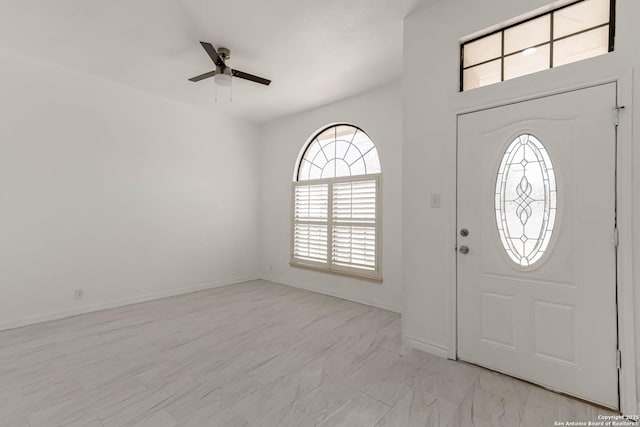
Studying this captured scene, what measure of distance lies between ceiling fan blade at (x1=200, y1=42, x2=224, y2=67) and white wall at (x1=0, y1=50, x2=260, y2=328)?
76.4 inches

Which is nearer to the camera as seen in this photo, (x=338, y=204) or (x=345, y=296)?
(x=345, y=296)

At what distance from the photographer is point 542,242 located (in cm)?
214

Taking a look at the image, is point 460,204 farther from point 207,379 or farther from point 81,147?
point 81,147

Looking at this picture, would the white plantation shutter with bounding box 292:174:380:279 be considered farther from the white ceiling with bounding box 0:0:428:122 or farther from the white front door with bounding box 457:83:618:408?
the white front door with bounding box 457:83:618:408

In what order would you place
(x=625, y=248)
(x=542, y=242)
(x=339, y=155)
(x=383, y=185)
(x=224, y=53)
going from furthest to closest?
(x=339, y=155)
(x=383, y=185)
(x=224, y=53)
(x=542, y=242)
(x=625, y=248)

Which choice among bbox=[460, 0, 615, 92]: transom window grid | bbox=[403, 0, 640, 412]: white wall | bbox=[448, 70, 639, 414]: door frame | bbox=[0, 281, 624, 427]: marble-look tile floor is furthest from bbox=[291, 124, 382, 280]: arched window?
bbox=[448, 70, 639, 414]: door frame

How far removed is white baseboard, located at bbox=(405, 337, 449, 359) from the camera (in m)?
2.57

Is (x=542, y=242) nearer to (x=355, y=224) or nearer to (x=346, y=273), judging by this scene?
(x=355, y=224)

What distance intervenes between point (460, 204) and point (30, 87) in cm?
486

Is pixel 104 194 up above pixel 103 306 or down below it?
above

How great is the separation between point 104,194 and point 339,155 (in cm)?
342

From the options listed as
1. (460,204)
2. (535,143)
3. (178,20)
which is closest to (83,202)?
(178,20)

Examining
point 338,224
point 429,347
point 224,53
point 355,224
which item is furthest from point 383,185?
point 224,53

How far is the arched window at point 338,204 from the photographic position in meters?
4.31
